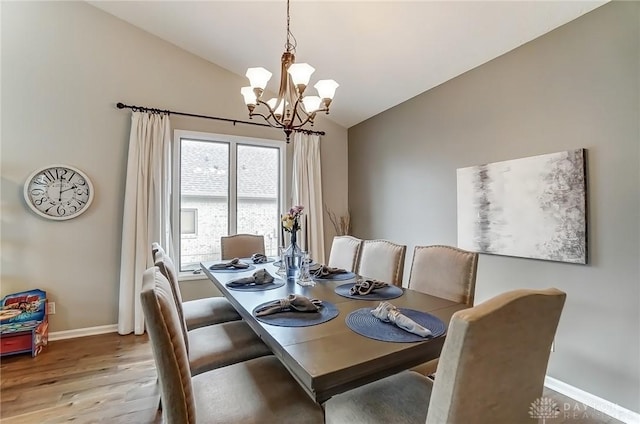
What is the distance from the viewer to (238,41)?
3232 millimetres

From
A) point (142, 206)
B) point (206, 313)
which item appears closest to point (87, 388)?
point (206, 313)

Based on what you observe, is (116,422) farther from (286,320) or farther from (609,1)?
(609,1)

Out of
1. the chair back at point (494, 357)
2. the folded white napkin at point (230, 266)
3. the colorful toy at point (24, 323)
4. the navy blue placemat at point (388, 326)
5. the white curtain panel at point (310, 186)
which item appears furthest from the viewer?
the white curtain panel at point (310, 186)

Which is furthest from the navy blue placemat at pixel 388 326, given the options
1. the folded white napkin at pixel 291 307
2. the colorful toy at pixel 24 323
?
the colorful toy at pixel 24 323

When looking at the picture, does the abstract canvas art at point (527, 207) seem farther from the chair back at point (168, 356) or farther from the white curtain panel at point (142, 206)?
the white curtain panel at point (142, 206)

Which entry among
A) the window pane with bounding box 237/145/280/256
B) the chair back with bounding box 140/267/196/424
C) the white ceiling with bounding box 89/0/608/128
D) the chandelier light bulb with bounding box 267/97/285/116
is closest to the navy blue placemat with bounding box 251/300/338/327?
the chair back with bounding box 140/267/196/424

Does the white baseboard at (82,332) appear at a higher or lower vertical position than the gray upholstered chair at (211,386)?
lower

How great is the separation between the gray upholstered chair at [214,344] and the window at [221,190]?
6.51ft

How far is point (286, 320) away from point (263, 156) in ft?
10.2

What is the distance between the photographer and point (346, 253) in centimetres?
276

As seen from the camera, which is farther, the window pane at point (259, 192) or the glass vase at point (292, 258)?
the window pane at point (259, 192)

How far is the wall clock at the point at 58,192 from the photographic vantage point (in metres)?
2.94

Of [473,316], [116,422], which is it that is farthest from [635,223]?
[116,422]

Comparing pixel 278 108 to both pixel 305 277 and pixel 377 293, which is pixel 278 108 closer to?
pixel 305 277
